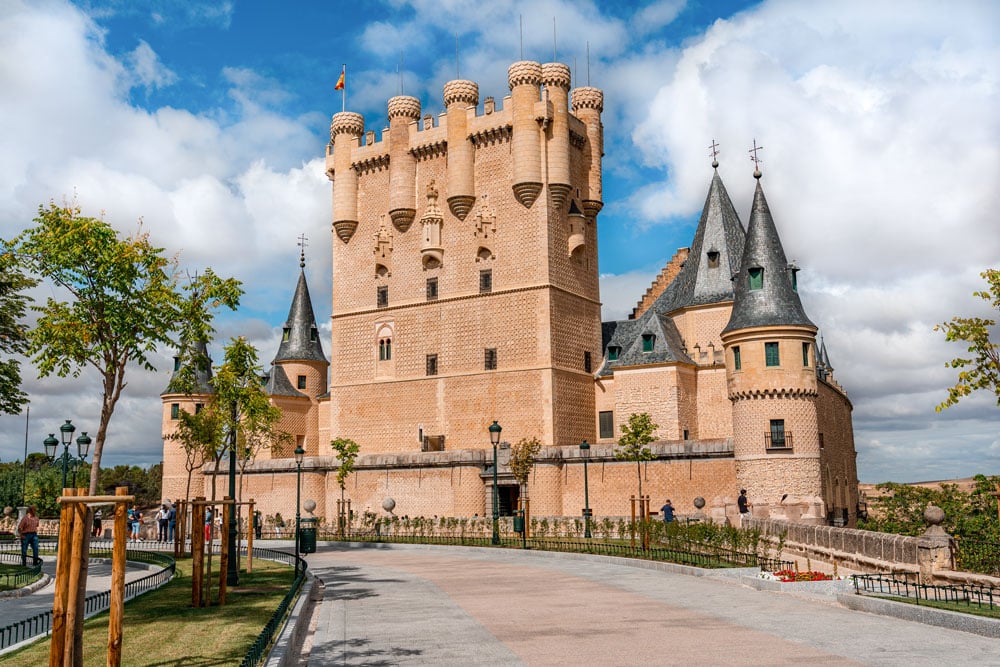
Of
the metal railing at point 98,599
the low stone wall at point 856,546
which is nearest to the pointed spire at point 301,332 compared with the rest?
the metal railing at point 98,599

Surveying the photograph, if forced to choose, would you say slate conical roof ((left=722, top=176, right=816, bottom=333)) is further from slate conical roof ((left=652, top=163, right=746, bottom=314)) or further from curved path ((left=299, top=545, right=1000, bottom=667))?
curved path ((left=299, top=545, right=1000, bottom=667))

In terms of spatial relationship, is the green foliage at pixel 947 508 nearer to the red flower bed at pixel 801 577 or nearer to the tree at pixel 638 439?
the red flower bed at pixel 801 577

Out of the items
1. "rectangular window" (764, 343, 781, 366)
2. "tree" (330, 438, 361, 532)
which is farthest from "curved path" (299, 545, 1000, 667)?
"tree" (330, 438, 361, 532)

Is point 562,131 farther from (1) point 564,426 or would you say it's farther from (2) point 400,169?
(1) point 564,426

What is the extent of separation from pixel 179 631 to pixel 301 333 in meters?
47.3

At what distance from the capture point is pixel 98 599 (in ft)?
51.6

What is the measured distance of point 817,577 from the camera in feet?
54.4

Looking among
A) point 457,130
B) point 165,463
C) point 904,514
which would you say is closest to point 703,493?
point 904,514

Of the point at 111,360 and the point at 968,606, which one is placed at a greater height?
the point at 111,360

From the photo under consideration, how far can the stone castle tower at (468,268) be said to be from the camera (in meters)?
44.0

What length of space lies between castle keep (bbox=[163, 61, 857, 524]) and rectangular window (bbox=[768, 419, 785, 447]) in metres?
2.54

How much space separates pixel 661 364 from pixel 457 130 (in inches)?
651

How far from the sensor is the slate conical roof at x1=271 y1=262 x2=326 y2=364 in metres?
56.5

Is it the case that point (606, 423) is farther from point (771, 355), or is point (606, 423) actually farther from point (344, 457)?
point (344, 457)
